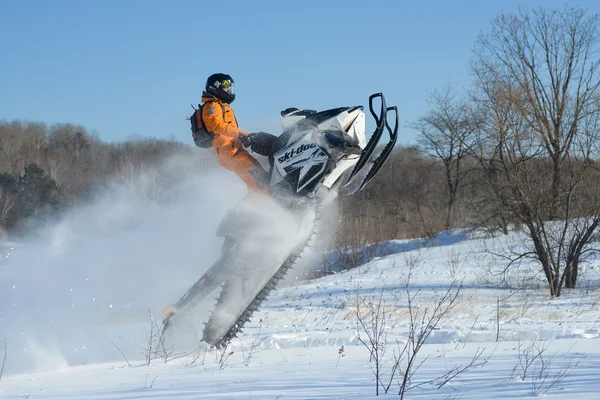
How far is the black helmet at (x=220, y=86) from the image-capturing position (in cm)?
666

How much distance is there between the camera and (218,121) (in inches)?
256

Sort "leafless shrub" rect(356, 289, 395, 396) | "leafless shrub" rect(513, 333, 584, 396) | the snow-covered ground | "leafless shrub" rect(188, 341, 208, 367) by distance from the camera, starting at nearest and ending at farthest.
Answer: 1. "leafless shrub" rect(513, 333, 584, 396)
2. "leafless shrub" rect(356, 289, 395, 396)
3. the snow-covered ground
4. "leafless shrub" rect(188, 341, 208, 367)

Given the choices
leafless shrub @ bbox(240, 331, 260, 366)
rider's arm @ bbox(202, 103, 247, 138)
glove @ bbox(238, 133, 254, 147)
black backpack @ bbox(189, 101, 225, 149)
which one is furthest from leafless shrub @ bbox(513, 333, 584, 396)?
black backpack @ bbox(189, 101, 225, 149)

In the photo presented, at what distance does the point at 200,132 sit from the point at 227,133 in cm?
27

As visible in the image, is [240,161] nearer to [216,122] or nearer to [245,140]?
[245,140]

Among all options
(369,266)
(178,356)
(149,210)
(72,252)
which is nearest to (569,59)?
(369,266)

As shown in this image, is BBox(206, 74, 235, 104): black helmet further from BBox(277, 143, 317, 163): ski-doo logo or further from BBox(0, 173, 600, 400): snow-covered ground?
BBox(0, 173, 600, 400): snow-covered ground

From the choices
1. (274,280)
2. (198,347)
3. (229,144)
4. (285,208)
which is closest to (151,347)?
(198,347)

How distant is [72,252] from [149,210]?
3.79ft

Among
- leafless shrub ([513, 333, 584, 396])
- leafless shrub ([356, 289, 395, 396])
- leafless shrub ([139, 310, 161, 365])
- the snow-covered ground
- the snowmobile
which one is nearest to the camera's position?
leafless shrub ([513, 333, 584, 396])

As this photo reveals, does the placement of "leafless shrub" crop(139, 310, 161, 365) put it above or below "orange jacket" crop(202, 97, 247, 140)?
below

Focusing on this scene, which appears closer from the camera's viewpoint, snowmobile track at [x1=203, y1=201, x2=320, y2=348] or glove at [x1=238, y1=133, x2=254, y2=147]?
snowmobile track at [x1=203, y1=201, x2=320, y2=348]

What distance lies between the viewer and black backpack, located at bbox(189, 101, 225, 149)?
653cm

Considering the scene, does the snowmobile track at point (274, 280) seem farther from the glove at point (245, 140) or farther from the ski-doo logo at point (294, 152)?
the glove at point (245, 140)
